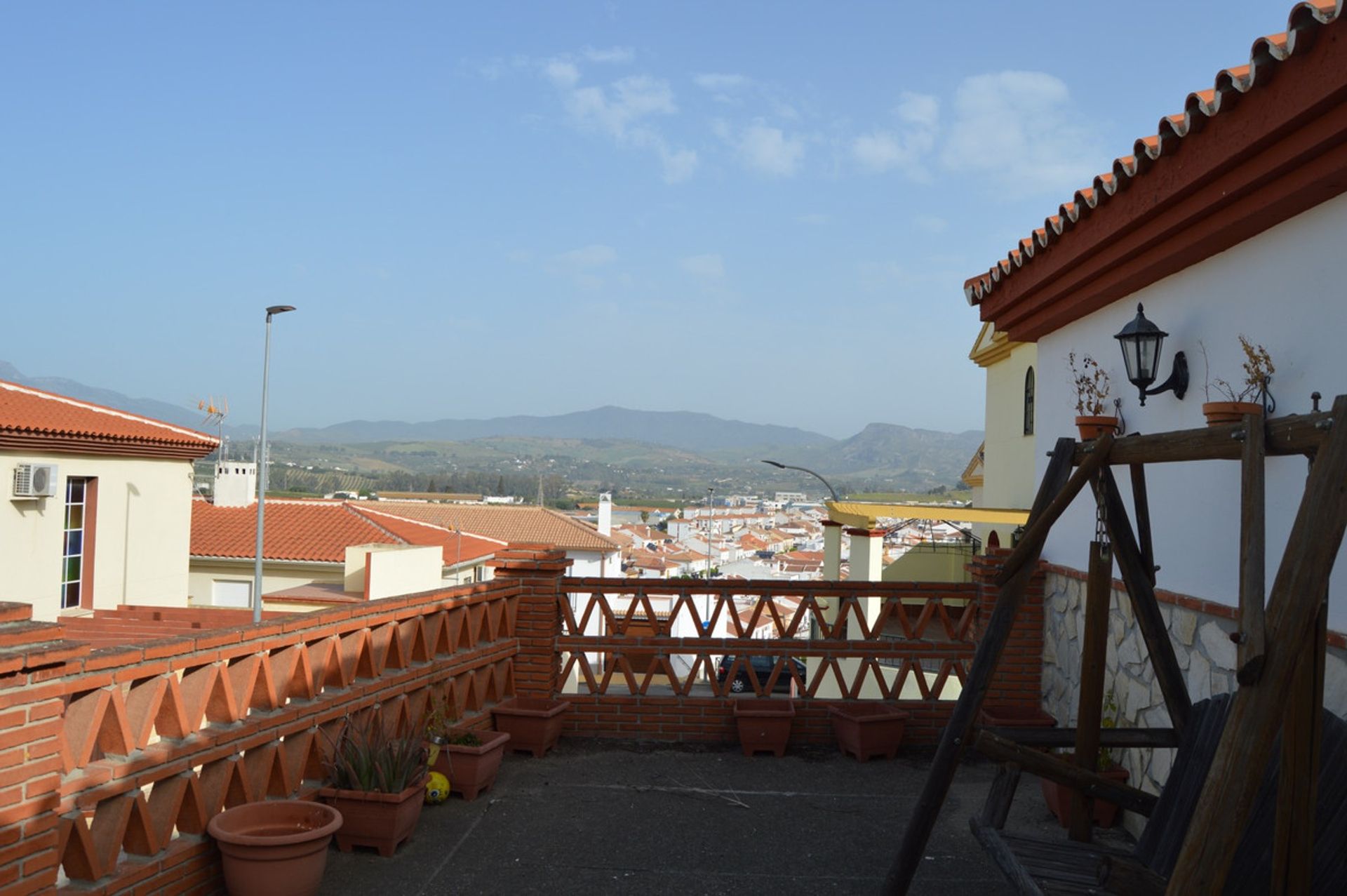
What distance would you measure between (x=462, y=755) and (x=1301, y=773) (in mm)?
4169

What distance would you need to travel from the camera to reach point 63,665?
10.9 ft

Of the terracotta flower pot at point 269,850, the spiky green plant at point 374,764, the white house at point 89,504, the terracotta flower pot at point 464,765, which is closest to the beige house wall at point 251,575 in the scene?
the white house at point 89,504

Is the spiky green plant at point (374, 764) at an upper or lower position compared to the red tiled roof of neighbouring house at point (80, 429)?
lower

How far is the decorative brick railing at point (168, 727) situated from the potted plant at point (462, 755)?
0.48ft

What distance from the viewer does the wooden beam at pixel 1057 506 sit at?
13.2 feet

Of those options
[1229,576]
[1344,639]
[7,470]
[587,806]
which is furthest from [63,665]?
[7,470]

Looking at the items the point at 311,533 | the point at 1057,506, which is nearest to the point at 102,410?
the point at 311,533

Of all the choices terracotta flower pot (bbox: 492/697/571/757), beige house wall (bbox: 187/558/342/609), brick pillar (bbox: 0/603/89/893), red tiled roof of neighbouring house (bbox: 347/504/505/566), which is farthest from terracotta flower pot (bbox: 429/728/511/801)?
beige house wall (bbox: 187/558/342/609)

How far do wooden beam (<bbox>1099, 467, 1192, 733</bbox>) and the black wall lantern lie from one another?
140 cm

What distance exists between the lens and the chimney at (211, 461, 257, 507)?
3278 cm

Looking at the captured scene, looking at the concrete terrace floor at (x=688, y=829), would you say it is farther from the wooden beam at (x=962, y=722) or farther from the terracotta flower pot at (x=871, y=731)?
the wooden beam at (x=962, y=722)

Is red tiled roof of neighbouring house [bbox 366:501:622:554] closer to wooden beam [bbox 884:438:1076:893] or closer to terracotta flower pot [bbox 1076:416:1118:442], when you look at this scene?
terracotta flower pot [bbox 1076:416:1118:442]

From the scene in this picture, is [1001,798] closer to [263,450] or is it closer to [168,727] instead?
Result: [168,727]

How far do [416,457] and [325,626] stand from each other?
537 feet
